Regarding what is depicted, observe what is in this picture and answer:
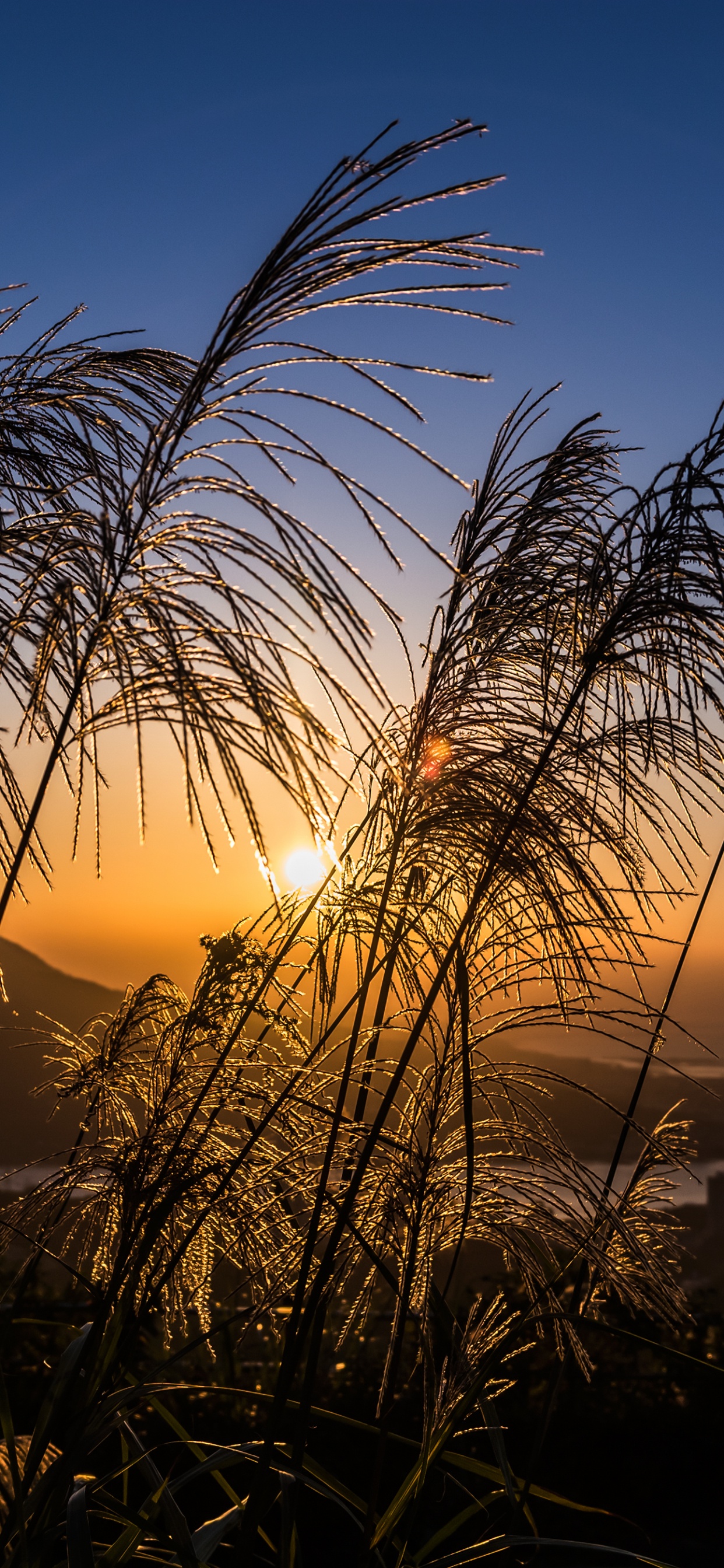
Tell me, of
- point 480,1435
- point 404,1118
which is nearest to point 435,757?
point 404,1118

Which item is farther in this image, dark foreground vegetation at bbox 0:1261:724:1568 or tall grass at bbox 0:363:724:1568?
dark foreground vegetation at bbox 0:1261:724:1568

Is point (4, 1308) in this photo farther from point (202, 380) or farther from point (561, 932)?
point (202, 380)

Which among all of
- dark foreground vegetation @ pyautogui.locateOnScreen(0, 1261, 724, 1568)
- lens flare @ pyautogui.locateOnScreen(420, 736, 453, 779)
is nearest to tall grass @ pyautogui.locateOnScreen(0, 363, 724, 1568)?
lens flare @ pyautogui.locateOnScreen(420, 736, 453, 779)

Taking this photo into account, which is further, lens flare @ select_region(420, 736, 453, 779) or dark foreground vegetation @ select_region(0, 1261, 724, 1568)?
dark foreground vegetation @ select_region(0, 1261, 724, 1568)

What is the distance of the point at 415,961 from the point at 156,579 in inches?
32.4

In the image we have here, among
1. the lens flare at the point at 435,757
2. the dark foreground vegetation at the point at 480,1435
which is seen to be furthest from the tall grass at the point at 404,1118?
the dark foreground vegetation at the point at 480,1435

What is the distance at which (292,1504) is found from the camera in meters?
1.47

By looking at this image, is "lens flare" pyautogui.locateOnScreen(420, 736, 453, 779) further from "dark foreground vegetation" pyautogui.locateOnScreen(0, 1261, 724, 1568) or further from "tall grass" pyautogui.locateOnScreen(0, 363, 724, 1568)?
"dark foreground vegetation" pyautogui.locateOnScreen(0, 1261, 724, 1568)

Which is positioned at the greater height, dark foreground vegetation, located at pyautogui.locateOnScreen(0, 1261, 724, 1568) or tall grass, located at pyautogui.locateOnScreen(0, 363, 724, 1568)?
tall grass, located at pyautogui.locateOnScreen(0, 363, 724, 1568)

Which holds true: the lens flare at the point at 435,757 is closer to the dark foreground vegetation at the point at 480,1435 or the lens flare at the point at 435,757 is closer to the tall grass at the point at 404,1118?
the tall grass at the point at 404,1118

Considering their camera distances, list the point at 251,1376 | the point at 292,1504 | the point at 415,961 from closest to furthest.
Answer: the point at 292,1504 < the point at 415,961 < the point at 251,1376

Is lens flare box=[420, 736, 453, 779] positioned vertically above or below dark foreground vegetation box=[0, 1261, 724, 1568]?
above

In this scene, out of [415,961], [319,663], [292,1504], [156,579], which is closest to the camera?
[319,663]

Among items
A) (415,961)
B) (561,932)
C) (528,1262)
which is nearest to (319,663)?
(561,932)
